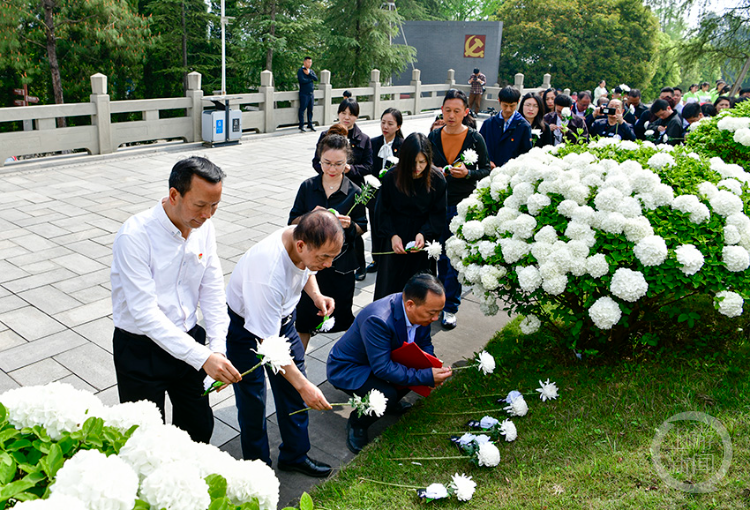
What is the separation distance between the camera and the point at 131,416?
1634 mm

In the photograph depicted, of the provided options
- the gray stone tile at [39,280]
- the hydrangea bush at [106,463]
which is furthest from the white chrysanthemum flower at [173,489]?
the gray stone tile at [39,280]

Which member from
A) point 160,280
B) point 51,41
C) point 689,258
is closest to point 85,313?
point 160,280

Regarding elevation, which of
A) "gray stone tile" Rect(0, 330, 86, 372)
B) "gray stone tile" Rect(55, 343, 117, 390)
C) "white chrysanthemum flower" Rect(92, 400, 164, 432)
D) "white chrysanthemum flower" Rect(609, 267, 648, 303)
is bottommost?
"gray stone tile" Rect(55, 343, 117, 390)

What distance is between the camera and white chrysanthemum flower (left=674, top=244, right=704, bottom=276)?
3.36 meters

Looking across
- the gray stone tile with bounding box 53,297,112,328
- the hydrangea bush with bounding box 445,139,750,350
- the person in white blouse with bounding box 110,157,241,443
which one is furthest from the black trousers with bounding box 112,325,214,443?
the gray stone tile with bounding box 53,297,112,328

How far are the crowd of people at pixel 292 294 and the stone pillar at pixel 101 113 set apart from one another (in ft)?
26.7

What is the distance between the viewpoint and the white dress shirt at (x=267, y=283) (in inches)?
114

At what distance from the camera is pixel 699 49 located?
71.8ft

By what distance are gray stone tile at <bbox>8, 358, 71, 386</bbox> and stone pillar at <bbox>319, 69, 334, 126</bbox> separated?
14955mm

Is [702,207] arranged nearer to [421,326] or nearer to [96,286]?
[421,326]

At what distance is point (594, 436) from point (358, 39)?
23.3m

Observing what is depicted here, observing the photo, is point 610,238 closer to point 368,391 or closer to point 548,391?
point 548,391

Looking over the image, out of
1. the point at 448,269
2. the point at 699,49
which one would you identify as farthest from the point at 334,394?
the point at 699,49

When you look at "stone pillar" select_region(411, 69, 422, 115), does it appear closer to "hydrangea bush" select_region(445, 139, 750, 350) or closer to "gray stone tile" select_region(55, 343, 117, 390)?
"hydrangea bush" select_region(445, 139, 750, 350)
